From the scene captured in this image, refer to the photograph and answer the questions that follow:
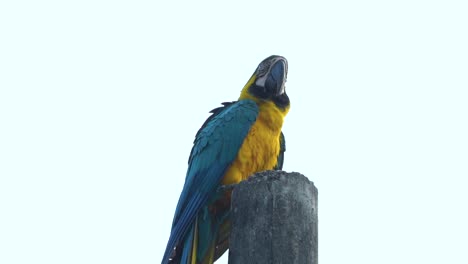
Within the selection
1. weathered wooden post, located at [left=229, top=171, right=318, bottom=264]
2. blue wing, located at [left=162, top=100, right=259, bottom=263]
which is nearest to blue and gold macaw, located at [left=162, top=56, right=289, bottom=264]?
blue wing, located at [left=162, top=100, right=259, bottom=263]

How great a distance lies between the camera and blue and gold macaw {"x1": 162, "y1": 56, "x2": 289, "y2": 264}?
3.77m

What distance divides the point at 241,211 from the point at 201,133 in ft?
7.36

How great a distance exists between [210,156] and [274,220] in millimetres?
2055

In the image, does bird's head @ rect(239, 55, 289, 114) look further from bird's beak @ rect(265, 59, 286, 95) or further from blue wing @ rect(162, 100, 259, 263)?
blue wing @ rect(162, 100, 259, 263)

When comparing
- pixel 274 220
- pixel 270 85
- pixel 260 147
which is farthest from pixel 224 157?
pixel 274 220

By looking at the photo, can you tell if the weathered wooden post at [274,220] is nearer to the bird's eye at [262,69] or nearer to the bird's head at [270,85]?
the bird's head at [270,85]

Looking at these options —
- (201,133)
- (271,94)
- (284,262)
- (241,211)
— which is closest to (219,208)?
(201,133)

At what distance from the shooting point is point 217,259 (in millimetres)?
3775

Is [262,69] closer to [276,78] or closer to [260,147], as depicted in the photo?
[276,78]

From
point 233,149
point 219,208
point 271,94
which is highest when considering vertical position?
point 271,94

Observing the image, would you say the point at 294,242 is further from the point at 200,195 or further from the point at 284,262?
the point at 200,195

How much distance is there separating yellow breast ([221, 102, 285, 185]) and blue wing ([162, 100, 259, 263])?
0.16ft

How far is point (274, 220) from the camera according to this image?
2365 millimetres

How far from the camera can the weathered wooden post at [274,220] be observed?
2295mm
